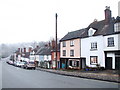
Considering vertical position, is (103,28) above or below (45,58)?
above

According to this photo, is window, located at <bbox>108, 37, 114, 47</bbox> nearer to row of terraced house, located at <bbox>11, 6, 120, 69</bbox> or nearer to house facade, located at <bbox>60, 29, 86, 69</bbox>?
row of terraced house, located at <bbox>11, 6, 120, 69</bbox>

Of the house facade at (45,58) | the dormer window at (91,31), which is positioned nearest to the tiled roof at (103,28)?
the dormer window at (91,31)

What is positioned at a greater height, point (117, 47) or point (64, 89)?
point (117, 47)

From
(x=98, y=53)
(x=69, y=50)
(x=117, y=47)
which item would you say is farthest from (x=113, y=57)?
(x=69, y=50)

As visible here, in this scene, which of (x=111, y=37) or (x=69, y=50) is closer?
(x=111, y=37)

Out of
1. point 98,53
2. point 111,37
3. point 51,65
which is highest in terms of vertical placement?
point 111,37

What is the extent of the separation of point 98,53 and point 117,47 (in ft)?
15.7

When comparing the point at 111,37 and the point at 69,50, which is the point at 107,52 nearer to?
the point at 111,37

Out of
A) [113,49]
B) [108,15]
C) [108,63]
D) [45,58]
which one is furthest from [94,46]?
[45,58]

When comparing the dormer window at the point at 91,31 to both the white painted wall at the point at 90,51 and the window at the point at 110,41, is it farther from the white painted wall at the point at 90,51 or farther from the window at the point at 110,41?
the window at the point at 110,41

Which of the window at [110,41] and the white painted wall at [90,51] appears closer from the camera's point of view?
the window at [110,41]

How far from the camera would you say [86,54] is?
37.5m

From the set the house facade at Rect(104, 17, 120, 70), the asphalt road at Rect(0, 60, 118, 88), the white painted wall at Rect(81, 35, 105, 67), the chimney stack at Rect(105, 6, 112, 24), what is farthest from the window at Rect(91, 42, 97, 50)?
the asphalt road at Rect(0, 60, 118, 88)

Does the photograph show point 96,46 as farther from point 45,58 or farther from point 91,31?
point 45,58
